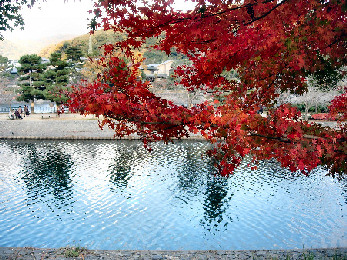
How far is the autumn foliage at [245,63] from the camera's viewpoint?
227 inches

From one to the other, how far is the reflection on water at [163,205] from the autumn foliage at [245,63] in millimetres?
6405

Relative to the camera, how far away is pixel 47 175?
20406mm

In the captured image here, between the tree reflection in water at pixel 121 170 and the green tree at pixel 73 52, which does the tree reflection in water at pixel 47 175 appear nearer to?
the tree reflection in water at pixel 121 170

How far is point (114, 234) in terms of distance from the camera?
40.9 feet

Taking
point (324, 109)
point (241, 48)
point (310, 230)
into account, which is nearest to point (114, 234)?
point (310, 230)

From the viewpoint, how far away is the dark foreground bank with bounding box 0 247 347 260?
7.67 m

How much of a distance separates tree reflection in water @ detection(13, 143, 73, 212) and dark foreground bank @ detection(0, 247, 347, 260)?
24.0 feet

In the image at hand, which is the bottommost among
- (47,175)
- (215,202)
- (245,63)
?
(215,202)

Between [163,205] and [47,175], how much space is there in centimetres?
861

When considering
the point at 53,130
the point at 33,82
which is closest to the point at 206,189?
the point at 53,130

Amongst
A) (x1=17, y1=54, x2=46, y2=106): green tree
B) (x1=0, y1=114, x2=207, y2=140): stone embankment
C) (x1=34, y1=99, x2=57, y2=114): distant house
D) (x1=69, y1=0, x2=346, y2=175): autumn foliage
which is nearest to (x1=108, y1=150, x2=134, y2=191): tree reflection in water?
(x1=0, y1=114, x2=207, y2=140): stone embankment

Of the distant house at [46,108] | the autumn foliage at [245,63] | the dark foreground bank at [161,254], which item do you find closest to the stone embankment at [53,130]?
the distant house at [46,108]

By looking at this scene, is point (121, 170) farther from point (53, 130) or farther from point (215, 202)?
point (53, 130)

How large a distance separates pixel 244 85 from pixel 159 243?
684 centimetres
